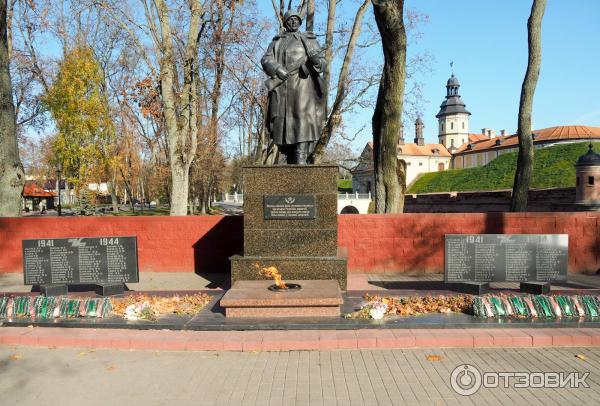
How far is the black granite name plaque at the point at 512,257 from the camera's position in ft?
24.6

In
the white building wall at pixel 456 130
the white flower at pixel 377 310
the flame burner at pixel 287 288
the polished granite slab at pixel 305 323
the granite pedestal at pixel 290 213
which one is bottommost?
the polished granite slab at pixel 305 323

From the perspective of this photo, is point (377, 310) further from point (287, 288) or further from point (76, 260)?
point (76, 260)

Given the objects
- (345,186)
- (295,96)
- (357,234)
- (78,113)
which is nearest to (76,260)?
(295,96)

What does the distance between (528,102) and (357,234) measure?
266 inches

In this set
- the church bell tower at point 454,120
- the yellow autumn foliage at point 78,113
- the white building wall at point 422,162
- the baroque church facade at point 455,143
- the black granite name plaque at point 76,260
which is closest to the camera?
the black granite name plaque at point 76,260

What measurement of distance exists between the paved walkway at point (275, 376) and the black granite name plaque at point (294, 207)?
3005 mm

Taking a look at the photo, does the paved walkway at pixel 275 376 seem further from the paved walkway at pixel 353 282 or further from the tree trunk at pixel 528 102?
the tree trunk at pixel 528 102

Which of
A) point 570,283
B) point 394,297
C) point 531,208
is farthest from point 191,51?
point 531,208

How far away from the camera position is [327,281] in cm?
740

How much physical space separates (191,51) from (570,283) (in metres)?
13.3

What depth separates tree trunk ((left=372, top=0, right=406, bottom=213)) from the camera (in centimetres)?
1093

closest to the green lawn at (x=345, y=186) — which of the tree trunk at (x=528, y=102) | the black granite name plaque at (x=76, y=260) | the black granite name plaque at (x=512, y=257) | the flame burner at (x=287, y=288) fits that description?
the tree trunk at (x=528, y=102)

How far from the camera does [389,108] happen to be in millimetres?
11828

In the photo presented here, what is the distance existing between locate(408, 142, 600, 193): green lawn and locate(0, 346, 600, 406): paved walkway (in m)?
30.5
